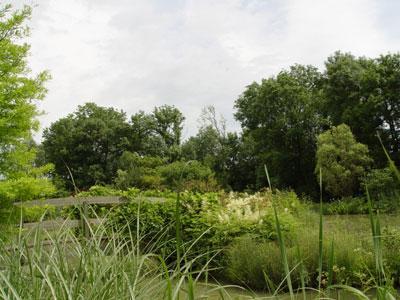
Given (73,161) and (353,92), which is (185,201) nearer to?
(353,92)

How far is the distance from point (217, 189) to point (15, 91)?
12992 millimetres

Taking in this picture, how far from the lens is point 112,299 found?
59.2 inches

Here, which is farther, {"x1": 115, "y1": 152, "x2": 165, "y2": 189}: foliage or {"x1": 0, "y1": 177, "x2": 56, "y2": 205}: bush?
{"x1": 115, "y1": 152, "x2": 165, "y2": 189}: foliage

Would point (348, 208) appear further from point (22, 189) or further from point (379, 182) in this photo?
point (22, 189)

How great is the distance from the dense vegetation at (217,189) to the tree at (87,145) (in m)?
0.13

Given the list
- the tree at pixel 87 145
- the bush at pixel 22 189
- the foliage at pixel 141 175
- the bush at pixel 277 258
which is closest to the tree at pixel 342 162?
the foliage at pixel 141 175

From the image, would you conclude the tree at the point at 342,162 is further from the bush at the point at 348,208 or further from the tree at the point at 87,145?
the tree at the point at 87,145

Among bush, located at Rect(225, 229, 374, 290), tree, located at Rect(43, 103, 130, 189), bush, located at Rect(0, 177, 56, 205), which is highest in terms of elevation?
tree, located at Rect(43, 103, 130, 189)

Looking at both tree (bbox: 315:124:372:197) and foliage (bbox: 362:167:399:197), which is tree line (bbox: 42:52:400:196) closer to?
tree (bbox: 315:124:372:197)

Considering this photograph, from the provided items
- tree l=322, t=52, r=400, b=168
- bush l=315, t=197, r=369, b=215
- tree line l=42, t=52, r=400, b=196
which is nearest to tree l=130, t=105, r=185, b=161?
tree line l=42, t=52, r=400, b=196

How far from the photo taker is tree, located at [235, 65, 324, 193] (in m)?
31.9

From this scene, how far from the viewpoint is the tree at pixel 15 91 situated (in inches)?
298

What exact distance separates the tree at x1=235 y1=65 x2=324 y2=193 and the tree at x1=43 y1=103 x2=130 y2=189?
496 inches

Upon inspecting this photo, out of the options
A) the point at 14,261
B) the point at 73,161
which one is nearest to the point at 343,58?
the point at 73,161
